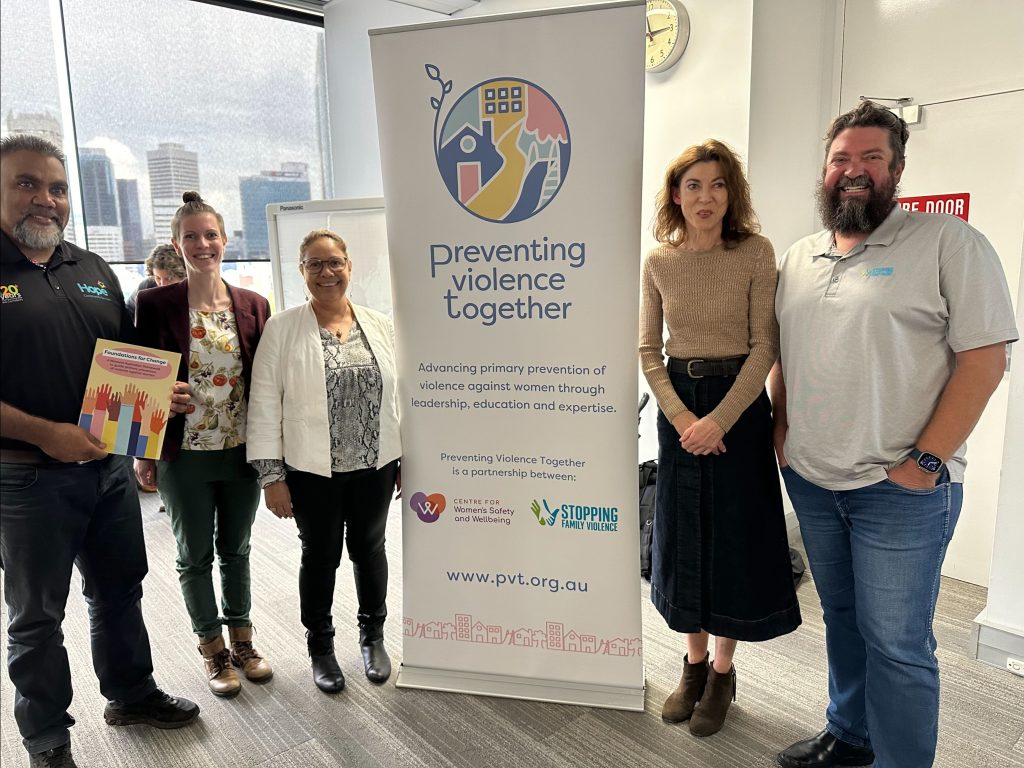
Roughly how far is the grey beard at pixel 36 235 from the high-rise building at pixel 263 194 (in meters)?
3.10

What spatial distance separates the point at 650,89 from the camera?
3.44m

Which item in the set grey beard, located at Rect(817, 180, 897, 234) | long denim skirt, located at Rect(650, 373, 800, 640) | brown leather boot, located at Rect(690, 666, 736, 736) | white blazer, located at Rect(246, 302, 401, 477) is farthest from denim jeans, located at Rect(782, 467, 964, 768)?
white blazer, located at Rect(246, 302, 401, 477)

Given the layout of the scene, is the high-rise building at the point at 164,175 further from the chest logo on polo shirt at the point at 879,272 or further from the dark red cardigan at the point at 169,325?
the chest logo on polo shirt at the point at 879,272

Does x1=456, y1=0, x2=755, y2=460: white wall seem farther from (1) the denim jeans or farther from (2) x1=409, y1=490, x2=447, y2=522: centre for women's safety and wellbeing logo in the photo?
(1) the denim jeans

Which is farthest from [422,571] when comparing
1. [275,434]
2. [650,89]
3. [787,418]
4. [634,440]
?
[650,89]

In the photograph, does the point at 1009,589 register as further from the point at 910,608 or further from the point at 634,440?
the point at 634,440

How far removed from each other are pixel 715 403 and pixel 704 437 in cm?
11

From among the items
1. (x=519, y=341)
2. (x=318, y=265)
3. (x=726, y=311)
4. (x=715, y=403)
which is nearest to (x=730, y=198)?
(x=726, y=311)

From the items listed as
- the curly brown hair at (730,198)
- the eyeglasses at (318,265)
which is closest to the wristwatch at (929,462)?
the curly brown hair at (730,198)

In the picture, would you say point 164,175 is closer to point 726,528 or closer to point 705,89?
point 705,89

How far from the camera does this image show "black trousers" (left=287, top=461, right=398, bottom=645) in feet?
7.38

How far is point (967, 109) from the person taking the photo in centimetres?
286

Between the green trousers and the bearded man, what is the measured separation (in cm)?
174

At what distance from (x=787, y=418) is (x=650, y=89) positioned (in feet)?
7.32
